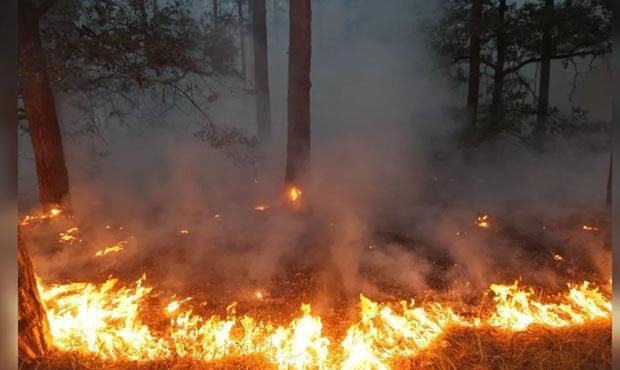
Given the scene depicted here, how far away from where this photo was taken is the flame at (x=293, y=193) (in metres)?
8.98

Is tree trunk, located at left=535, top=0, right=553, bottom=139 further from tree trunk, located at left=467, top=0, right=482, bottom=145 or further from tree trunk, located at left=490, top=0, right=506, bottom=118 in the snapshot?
tree trunk, located at left=467, top=0, right=482, bottom=145

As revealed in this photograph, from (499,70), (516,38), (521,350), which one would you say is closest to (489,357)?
(521,350)

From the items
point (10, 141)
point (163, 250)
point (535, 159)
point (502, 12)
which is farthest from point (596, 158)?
point (10, 141)

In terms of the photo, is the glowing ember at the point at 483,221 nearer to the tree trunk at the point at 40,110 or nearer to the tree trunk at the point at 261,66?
the tree trunk at the point at 40,110

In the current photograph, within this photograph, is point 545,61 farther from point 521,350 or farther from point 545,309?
point 521,350

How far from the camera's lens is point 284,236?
307 inches

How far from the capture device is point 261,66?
1484 cm

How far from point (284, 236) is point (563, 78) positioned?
2501 centimetres

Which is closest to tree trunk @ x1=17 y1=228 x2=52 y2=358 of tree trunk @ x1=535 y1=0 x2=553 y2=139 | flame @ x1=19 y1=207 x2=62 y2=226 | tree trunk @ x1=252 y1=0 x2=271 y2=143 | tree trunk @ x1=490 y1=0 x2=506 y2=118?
flame @ x1=19 y1=207 x2=62 y2=226

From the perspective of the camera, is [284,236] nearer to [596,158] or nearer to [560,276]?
[560,276]

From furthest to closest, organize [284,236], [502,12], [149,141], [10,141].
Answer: [149,141]
[502,12]
[284,236]
[10,141]

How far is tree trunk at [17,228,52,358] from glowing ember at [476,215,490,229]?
7645 millimetres

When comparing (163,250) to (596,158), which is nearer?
(163,250)

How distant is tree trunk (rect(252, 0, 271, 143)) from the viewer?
14.4m
